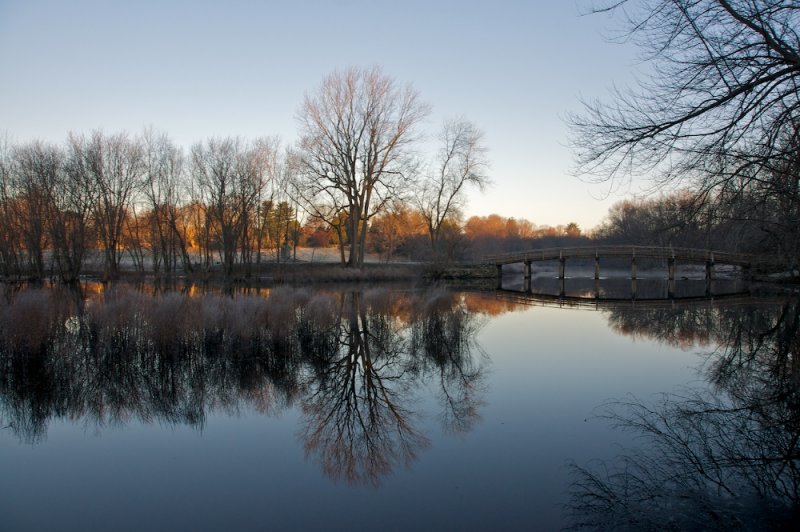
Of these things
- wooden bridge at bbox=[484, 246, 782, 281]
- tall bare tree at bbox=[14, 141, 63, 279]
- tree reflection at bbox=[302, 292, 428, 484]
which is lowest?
tree reflection at bbox=[302, 292, 428, 484]

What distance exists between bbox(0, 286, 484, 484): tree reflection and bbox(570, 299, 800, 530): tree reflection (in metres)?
2.47

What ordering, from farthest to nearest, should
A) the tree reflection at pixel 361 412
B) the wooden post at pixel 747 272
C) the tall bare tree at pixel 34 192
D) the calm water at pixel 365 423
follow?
the wooden post at pixel 747 272 < the tall bare tree at pixel 34 192 < the tree reflection at pixel 361 412 < the calm water at pixel 365 423

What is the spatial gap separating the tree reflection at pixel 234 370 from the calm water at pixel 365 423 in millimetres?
49

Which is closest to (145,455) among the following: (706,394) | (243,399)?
(243,399)

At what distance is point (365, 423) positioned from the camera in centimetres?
816

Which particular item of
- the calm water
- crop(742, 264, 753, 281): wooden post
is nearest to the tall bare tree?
the calm water

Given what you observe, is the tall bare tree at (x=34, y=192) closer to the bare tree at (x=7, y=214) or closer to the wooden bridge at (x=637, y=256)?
the bare tree at (x=7, y=214)

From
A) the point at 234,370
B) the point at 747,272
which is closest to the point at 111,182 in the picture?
the point at 234,370

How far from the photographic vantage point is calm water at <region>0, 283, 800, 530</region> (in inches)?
211

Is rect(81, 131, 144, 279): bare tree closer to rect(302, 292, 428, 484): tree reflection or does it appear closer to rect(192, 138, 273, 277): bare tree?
rect(192, 138, 273, 277): bare tree

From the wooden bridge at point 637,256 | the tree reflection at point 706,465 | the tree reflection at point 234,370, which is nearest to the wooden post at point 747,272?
the wooden bridge at point 637,256

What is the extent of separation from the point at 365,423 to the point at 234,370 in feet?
13.4

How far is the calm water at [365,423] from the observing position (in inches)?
211

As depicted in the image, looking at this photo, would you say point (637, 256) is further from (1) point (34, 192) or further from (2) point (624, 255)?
(1) point (34, 192)
